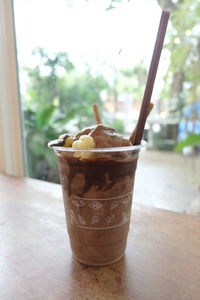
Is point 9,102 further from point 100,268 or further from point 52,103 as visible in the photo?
point 100,268

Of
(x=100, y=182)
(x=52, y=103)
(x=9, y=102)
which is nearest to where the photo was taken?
(x=100, y=182)

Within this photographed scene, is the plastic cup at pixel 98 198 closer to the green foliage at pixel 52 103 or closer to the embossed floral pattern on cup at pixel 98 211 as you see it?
the embossed floral pattern on cup at pixel 98 211

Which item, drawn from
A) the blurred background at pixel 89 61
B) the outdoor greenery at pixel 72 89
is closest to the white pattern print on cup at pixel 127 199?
the blurred background at pixel 89 61

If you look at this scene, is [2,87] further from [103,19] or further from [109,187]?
[109,187]

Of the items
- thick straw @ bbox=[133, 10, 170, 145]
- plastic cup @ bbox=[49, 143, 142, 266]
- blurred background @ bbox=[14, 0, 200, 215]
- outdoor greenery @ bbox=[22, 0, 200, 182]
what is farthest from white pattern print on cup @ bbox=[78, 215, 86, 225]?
outdoor greenery @ bbox=[22, 0, 200, 182]

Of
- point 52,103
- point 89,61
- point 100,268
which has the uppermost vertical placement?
point 89,61

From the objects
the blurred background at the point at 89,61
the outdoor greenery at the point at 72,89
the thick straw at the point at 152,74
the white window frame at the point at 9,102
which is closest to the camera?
the thick straw at the point at 152,74

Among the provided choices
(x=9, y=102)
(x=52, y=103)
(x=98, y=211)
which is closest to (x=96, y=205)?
(x=98, y=211)
